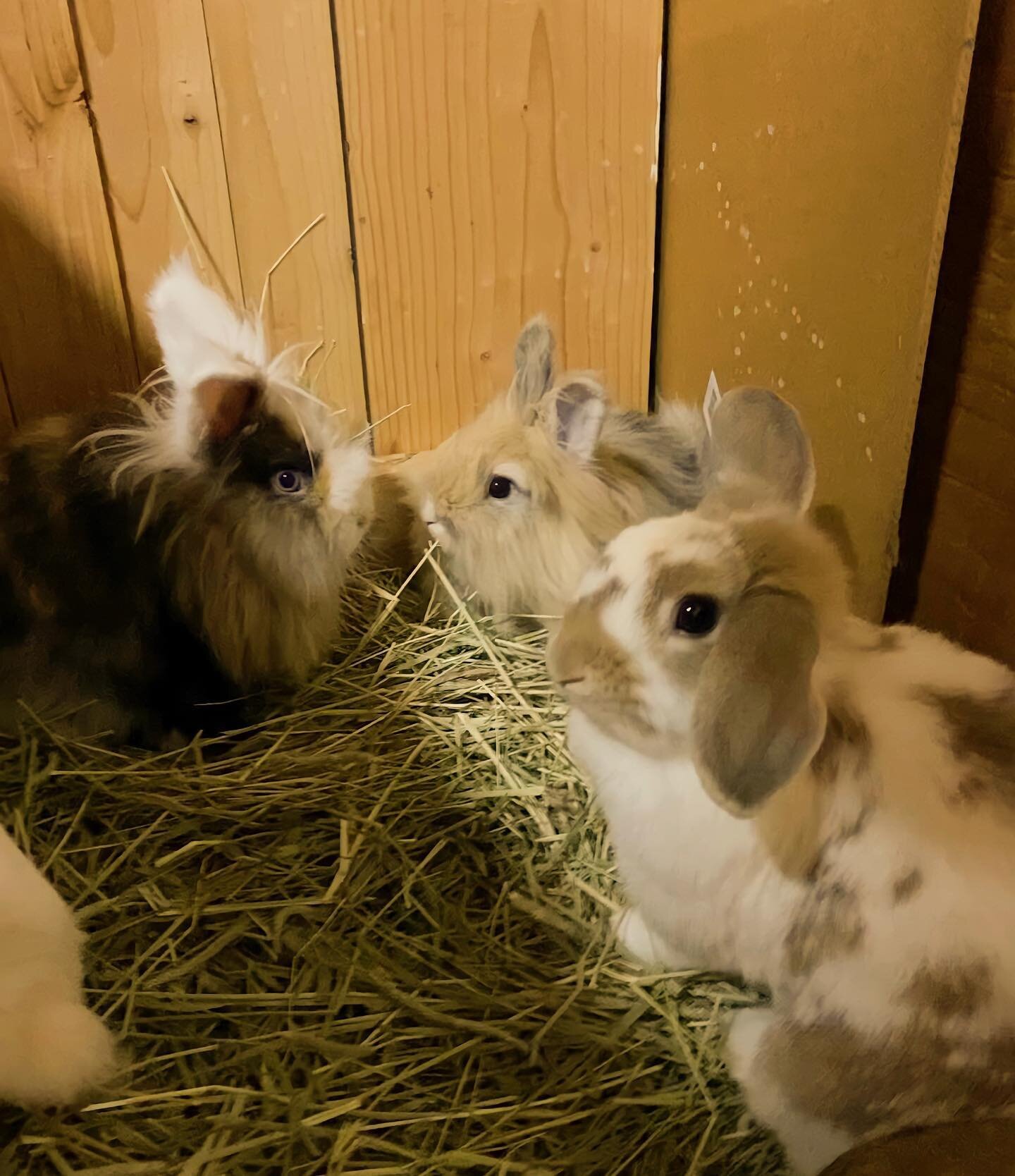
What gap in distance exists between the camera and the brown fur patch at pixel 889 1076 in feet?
3.80

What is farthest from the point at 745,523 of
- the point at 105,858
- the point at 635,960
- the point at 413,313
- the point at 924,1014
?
the point at 413,313

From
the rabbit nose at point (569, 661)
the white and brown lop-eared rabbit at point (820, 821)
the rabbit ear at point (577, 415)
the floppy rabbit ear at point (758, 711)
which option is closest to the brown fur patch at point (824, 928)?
the white and brown lop-eared rabbit at point (820, 821)

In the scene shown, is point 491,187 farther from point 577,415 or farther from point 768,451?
point 768,451

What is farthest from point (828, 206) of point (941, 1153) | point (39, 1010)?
point (39, 1010)

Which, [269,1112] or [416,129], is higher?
[416,129]

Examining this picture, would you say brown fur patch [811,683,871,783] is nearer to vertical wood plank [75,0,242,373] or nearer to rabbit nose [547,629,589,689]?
rabbit nose [547,629,589,689]

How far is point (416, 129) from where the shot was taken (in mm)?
2174

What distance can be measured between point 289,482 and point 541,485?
51 centimetres

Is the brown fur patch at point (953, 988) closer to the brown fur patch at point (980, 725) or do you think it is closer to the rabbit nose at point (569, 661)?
the brown fur patch at point (980, 725)

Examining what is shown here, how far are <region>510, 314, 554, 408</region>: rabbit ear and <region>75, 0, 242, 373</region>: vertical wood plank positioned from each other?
2.27 feet

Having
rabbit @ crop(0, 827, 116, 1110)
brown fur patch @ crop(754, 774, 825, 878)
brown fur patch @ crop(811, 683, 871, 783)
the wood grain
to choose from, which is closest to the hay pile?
rabbit @ crop(0, 827, 116, 1110)

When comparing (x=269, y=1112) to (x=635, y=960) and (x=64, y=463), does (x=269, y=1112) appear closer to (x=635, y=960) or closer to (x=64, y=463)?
(x=635, y=960)

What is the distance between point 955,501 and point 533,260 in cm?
114

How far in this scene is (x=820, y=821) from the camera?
124 centimetres
